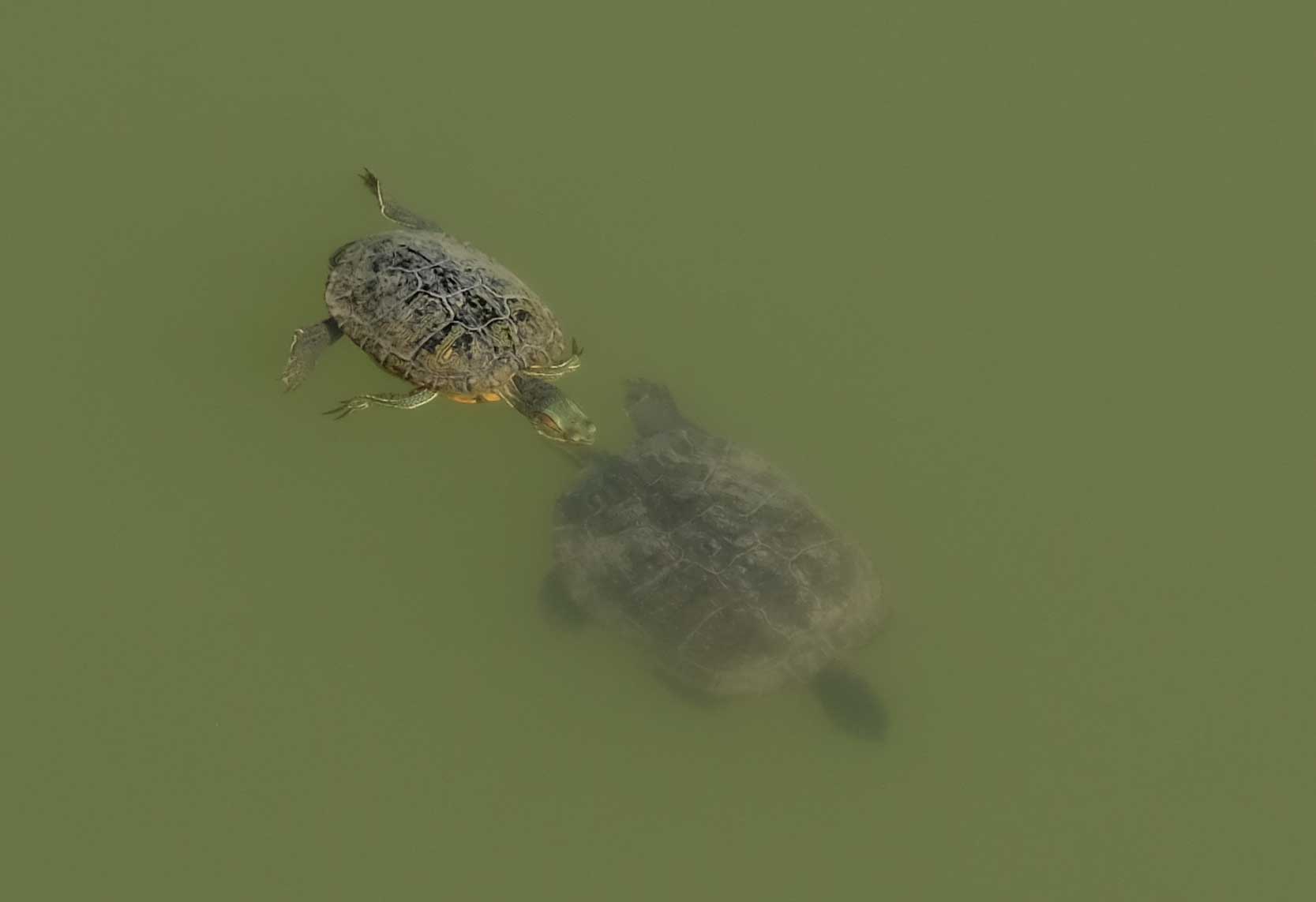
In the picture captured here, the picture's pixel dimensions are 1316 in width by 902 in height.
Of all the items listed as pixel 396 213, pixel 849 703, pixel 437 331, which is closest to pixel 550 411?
pixel 437 331

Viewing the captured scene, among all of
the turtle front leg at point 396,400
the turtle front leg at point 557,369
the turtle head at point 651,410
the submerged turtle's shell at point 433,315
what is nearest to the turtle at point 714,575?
the turtle head at point 651,410

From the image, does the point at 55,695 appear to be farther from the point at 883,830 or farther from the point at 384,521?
the point at 883,830

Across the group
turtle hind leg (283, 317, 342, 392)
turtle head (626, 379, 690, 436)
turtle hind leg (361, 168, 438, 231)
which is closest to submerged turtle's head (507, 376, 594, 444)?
turtle head (626, 379, 690, 436)

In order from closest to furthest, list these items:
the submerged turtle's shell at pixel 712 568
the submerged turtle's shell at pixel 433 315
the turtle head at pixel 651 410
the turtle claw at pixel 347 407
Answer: the submerged turtle's shell at pixel 712 568, the submerged turtle's shell at pixel 433 315, the turtle claw at pixel 347 407, the turtle head at pixel 651 410

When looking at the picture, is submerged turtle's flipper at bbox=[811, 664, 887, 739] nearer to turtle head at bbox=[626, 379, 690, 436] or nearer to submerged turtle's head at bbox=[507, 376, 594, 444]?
turtle head at bbox=[626, 379, 690, 436]

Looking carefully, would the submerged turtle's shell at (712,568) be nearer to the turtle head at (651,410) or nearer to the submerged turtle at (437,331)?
the turtle head at (651,410)

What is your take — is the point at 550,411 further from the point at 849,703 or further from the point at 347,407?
the point at 849,703

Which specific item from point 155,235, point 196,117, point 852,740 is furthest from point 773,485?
point 196,117
